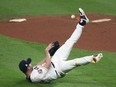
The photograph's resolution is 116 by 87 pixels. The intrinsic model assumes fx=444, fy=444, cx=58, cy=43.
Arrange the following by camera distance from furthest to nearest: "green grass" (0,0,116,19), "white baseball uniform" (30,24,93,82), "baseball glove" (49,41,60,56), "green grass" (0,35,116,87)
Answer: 1. "green grass" (0,0,116,19)
2. "baseball glove" (49,41,60,56)
3. "green grass" (0,35,116,87)
4. "white baseball uniform" (30,24,93,82)

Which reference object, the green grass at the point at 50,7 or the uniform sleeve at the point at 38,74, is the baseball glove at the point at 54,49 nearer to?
the uniform sleeve at the point at 38,74

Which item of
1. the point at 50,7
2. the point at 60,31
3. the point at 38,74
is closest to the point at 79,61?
the point at 38,74

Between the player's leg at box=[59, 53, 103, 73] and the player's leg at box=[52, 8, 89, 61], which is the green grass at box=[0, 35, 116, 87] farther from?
the player's leg at box=[52, 8, 89, 61]

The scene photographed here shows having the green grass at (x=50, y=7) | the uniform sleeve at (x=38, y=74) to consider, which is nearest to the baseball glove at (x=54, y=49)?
the uniform sleeve at (x=38, y=74)

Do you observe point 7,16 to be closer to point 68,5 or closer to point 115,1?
point 68,5

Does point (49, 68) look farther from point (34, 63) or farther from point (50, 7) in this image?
point (50, 7)

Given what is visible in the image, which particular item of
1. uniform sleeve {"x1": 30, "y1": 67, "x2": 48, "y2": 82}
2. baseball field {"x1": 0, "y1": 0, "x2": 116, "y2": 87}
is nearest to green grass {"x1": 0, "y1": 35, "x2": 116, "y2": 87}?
baseball field {"x1": 0, "y1": 0, "x2": 116, "y2": 87}

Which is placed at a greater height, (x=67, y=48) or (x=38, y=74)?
(x=67, y=48)
